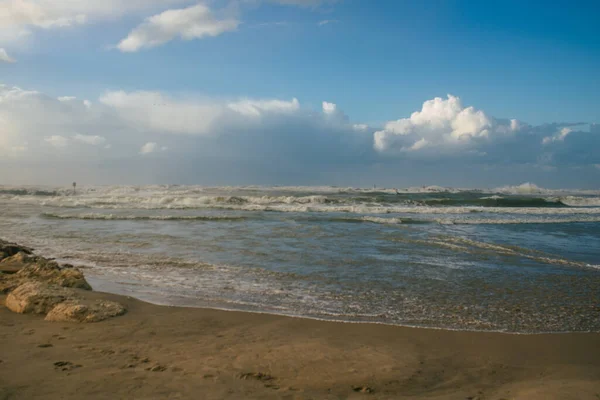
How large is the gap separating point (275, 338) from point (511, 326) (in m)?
3.53

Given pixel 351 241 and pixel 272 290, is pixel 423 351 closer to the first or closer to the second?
pixel 272 290

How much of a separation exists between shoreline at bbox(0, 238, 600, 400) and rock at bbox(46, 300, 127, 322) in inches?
4.6

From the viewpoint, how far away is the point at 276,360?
4.23 meters

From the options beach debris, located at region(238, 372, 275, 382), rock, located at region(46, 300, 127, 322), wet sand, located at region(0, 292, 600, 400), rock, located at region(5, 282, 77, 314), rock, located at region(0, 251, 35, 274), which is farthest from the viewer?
rock, located at region(0, 251, 35, 274)

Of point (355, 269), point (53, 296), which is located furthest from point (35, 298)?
point (355, 269)

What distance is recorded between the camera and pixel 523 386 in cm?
366

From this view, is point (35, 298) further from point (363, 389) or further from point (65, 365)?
point (363, 389)

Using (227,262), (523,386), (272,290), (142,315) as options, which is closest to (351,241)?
(227,262)

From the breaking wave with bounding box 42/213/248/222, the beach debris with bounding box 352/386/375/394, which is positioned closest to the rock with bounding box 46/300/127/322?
the beach debris with bounding box 352/386/375/394

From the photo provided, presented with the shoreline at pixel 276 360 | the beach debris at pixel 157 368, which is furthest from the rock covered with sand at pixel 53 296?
the beach debris at pixel 157 368

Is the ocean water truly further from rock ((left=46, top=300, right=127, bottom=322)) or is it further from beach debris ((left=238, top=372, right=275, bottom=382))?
beach debris ((left=238, top=372, right=275, bottom=382))

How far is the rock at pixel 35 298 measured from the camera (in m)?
5.70

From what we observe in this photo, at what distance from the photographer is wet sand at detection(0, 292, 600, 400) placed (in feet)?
11.4

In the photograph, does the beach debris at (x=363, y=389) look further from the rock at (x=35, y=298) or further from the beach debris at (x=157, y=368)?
the rock at (x=35, y=298)
